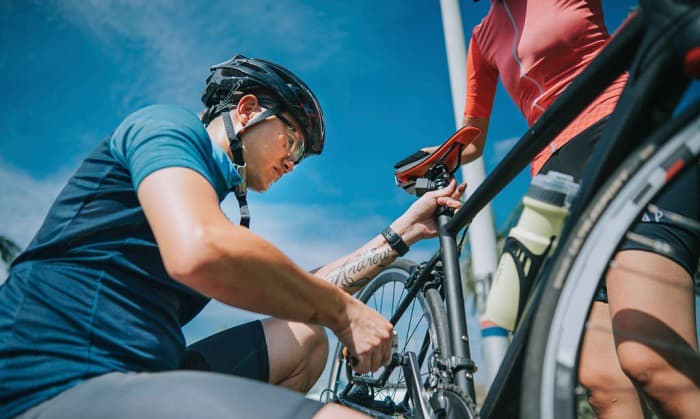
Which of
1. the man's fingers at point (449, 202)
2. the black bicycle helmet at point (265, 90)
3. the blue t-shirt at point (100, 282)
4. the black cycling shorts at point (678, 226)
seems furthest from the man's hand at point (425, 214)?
the blue t-shirt at point (100, 282)

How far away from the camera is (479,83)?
2.36 metres

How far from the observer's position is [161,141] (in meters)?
1.15

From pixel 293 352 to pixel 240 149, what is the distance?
873mm

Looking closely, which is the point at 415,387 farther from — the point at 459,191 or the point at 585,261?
the point at 585,261

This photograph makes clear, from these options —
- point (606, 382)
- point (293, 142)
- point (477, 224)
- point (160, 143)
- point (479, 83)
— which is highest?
point (477, 224)

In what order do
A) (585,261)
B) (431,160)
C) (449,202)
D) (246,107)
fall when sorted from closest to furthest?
(585,261) → (246,107) → (449,202) → (431,160)

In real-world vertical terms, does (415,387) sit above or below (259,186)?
below

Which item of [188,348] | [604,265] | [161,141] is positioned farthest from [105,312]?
[604,265]

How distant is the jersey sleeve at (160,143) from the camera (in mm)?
1118

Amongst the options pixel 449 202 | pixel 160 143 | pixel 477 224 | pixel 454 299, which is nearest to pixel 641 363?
pixel 454 299

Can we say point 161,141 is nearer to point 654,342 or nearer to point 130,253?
point 130,253

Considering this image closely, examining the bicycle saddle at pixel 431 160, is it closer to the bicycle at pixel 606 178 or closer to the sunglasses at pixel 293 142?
the sunglasses at pixel 293 142

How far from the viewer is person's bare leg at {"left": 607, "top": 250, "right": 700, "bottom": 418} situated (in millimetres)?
1207

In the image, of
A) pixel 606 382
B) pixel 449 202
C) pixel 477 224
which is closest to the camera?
pixel 606 382
